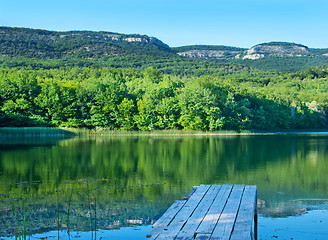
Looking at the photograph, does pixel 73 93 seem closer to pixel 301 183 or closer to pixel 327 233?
pixel 301 183

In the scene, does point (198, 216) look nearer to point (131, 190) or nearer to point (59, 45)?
point (131, 190)

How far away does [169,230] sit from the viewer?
6.29m

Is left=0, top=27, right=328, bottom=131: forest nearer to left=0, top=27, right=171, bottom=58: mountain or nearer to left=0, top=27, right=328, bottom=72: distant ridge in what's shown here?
left=0, top=27, right=328, bottom=72: distant ridge

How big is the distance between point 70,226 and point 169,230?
3423mm

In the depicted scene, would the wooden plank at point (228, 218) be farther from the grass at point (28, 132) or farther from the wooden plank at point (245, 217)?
the grass at point (28, 132)

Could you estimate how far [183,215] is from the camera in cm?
708

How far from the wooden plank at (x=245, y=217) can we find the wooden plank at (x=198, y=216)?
0.58 meters

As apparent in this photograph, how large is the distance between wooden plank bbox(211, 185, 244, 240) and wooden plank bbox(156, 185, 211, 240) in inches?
21.6

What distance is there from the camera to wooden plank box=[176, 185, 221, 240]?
6.11 metres

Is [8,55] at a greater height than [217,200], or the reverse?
[8,55]

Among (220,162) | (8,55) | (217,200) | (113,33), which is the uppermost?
(113,33)

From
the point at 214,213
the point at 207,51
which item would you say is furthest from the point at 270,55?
the point at 214,213

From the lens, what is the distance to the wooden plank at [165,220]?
20.5ft

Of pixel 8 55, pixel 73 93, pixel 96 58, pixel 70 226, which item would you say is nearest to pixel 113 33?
pixel 96 58
